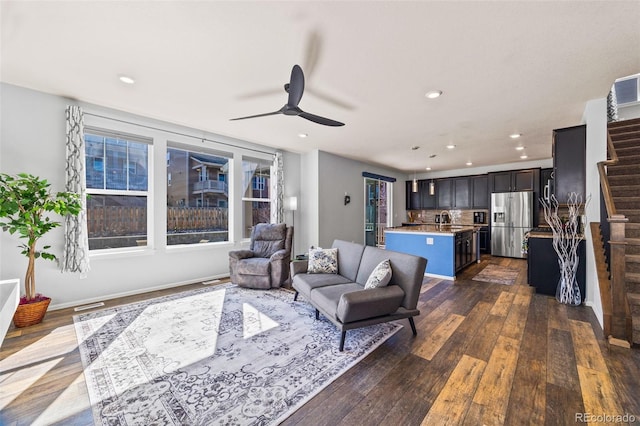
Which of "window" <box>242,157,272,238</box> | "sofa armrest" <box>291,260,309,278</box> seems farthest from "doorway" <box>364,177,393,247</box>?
"sofa armrest" <box>291,260,309,278</box>

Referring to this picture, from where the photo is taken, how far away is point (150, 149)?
4.17 meters

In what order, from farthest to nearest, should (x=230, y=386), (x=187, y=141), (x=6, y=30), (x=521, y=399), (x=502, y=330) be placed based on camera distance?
(x=187, y=141) < (x=502, y=330) < (x=6, y=30) < (x=230, y=386) < (x=521, y=399)

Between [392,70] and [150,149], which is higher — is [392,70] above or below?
above

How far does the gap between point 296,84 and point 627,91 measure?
6.88 meters

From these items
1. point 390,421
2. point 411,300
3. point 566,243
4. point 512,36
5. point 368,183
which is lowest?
point 390,421

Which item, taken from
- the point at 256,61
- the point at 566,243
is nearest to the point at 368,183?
the point at 566,243

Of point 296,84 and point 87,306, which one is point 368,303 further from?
point 87,306

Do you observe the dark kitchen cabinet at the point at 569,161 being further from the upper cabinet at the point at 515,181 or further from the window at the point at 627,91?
the upper cabinet at the point at 515,181

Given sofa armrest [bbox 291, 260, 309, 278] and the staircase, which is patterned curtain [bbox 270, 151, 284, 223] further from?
the staircase

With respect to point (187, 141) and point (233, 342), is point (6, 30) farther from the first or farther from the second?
point (233, 342)

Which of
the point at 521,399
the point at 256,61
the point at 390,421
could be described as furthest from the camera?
the point at 256,61

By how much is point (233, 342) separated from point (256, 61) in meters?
2.67

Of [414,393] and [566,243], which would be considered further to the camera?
[566,243]

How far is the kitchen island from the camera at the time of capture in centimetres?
483
